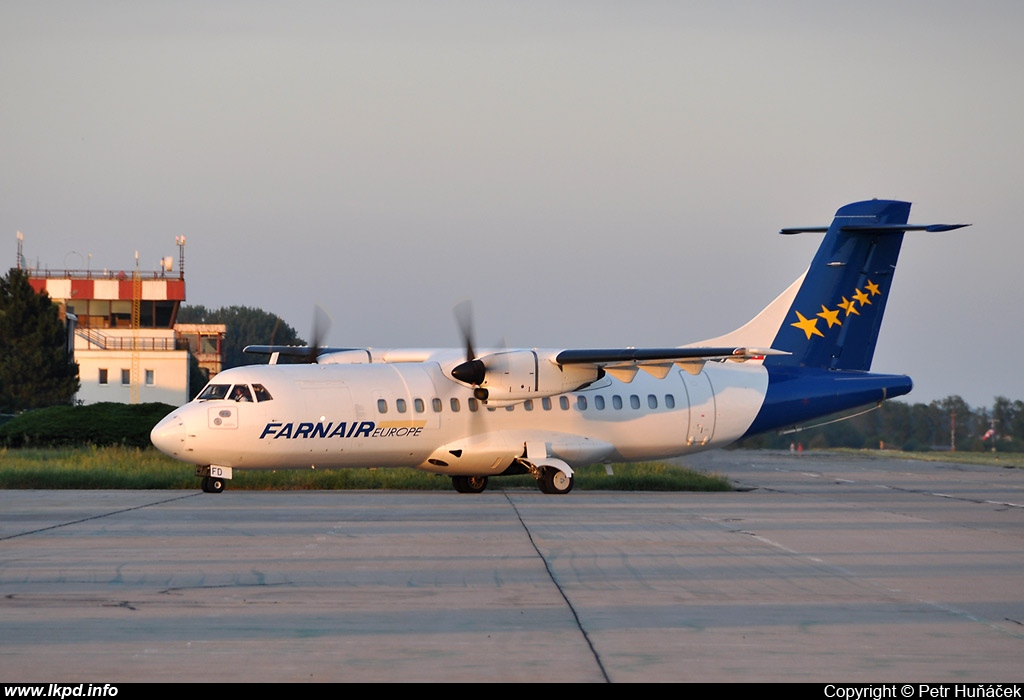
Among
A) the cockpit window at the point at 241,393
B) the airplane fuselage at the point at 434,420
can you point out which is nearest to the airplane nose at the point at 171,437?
the airplane fuselage at the point at 434,420

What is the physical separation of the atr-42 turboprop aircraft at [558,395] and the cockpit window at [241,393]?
3cm

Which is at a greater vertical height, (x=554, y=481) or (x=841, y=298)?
(x=841, y=298)

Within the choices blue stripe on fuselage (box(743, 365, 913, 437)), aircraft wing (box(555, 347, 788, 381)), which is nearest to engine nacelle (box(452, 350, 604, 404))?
aircraft wing (box(555, 347, 788, 381))

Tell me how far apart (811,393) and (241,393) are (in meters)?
13.2

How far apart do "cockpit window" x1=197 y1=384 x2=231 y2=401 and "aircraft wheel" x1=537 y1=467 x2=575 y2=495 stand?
7.05 meters

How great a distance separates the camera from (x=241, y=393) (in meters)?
24.0

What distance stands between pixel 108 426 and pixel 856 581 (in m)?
34.7

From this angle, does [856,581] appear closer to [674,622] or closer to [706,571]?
[706,571]

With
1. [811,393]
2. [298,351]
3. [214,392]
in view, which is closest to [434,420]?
[214,392]

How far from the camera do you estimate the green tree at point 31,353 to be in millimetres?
59281

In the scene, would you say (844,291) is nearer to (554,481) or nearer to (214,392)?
(554,481)

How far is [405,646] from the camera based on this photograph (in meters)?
8.00

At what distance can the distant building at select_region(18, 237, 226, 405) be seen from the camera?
62312 mm
